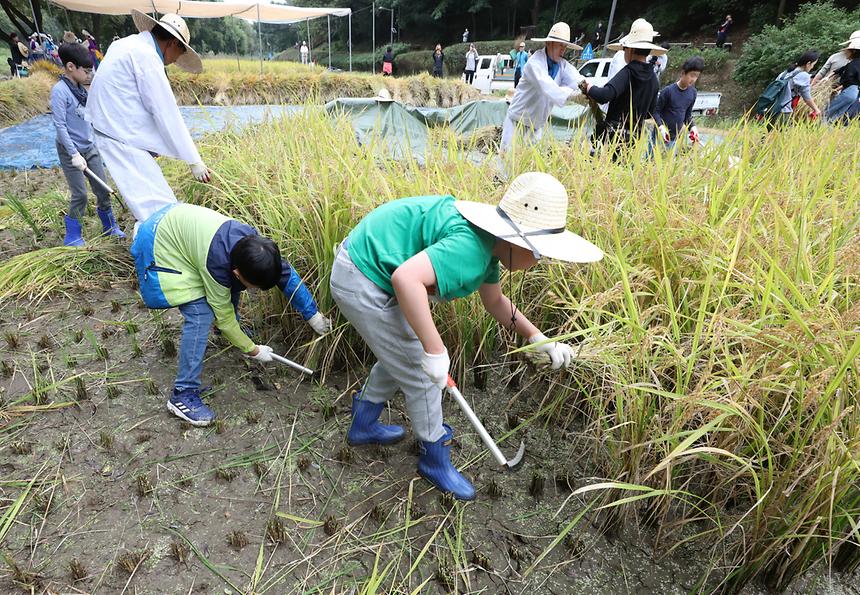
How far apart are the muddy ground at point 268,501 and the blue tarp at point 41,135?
267cm

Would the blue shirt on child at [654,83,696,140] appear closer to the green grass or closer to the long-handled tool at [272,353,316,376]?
the green grass

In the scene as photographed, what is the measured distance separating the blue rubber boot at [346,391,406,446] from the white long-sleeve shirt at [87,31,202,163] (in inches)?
72.4

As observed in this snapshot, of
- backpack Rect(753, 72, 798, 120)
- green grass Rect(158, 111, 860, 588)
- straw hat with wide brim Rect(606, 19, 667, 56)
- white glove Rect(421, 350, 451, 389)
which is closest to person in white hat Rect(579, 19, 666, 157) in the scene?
straw hat with wide brim Rect(606, 19, 667, 56)

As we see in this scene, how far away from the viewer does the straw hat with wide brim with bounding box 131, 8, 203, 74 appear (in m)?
2.46

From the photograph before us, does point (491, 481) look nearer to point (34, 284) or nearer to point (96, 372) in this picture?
point (96, 372)

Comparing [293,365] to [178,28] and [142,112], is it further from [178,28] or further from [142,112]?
[178,28]

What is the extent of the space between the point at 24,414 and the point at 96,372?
30cm

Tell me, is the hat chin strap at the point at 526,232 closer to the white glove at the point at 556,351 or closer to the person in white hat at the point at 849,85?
the white glove at the point at 556,351

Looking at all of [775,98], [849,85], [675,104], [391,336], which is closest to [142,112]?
[391,336]

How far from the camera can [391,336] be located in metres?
1.51

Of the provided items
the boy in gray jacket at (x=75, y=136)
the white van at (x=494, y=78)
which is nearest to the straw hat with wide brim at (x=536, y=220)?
the boy in gray jacket at (x=75, y=136)

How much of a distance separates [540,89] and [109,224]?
3.55 metres

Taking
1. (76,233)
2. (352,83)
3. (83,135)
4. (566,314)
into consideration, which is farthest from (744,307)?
(352,83)

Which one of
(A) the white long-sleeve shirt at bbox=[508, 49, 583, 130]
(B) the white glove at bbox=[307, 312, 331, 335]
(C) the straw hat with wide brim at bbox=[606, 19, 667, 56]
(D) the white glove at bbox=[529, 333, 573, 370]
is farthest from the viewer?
(A) the white long-sleeve shirt at bbox=[508, 49, 583, 130]
